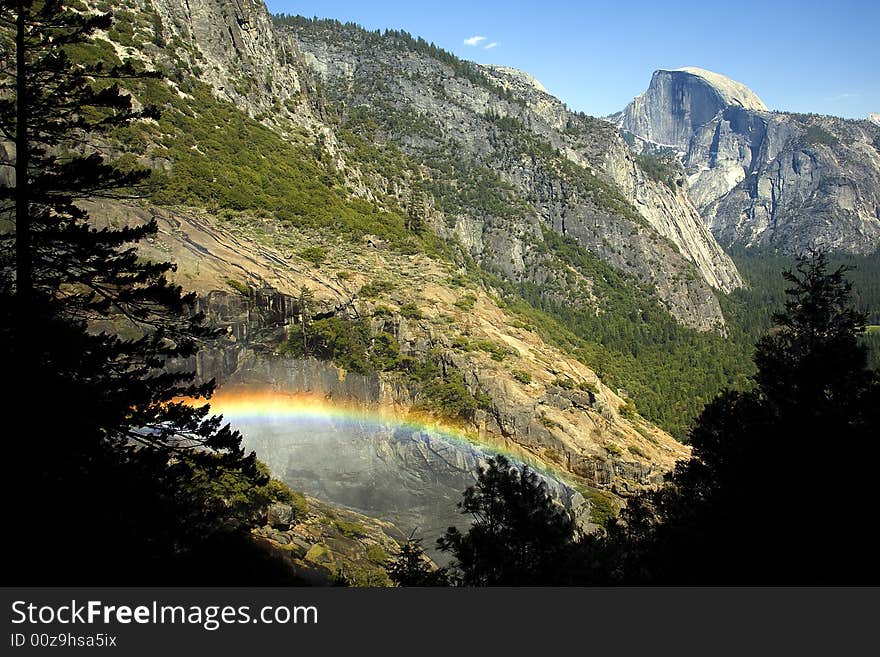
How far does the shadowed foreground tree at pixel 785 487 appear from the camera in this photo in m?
10.4

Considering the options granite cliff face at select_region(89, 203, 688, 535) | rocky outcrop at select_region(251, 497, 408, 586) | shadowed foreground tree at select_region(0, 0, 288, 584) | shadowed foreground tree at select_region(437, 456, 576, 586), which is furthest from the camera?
granite cliff face at select_region(89, 203, 688, 535)

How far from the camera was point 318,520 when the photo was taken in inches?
851

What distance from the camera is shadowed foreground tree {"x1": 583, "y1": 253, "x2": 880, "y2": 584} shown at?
10406 mm

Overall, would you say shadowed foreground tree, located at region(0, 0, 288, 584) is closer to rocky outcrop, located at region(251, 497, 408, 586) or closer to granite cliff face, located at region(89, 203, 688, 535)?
rocky outcrop, located at region(251, 497, 408, 586)

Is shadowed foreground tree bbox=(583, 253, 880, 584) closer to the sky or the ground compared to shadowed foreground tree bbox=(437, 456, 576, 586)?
closer to the sky

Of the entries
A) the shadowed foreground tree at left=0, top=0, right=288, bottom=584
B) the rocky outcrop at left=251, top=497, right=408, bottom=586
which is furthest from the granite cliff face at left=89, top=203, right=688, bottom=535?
the shadowed foreground tree at left=0, top=0, right=288, bottom=584

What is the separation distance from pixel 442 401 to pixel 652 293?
12029cm

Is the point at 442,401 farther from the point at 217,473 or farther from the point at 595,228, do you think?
the point at 595,228

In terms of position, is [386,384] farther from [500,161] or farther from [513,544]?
[500,161]

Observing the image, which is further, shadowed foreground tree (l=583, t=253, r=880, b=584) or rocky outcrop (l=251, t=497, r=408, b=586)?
rocky outcrop (l=251, t=497, r=408, b=586)

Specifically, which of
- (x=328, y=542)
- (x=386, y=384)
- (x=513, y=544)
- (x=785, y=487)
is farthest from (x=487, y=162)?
(x=785, y=487)

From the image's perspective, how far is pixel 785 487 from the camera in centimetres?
1186

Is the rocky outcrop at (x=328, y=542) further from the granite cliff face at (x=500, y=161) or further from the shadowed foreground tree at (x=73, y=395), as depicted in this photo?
the granite cliff face at (x=500, y=161)

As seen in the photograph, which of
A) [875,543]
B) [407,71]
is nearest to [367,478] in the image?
[875,543]
